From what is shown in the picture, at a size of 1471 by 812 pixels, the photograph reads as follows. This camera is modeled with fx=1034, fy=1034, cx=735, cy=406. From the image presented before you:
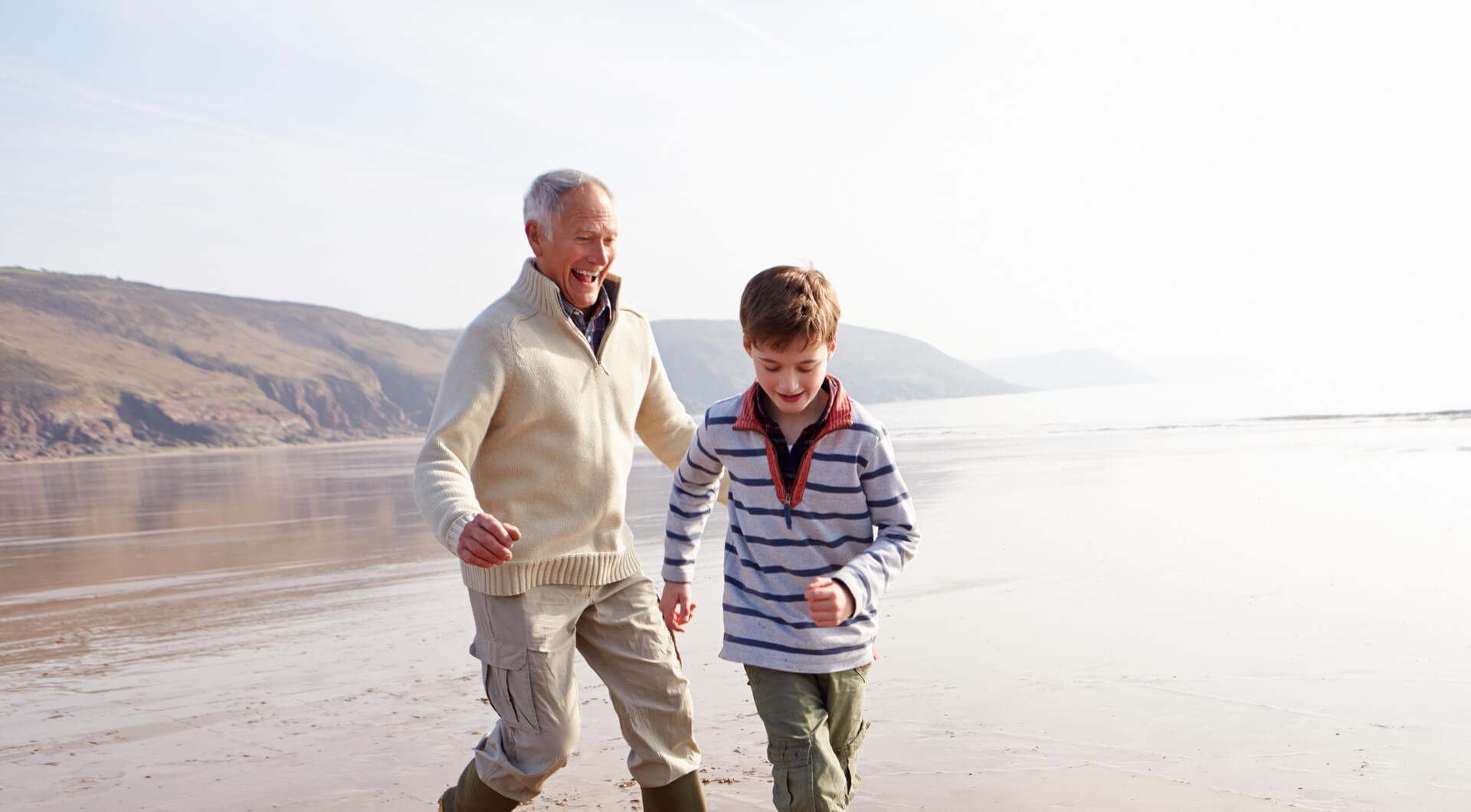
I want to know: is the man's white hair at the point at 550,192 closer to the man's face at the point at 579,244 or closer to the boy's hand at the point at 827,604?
the man's face at the point at 579,244

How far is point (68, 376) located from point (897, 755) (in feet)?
259

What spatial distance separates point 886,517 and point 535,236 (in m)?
1.31

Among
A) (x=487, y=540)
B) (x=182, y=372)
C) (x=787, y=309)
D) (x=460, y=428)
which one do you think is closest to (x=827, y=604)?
(x=787, y=309)

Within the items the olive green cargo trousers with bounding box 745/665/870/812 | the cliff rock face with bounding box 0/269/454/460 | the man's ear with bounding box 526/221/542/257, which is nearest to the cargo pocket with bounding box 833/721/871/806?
the olive green cargo trousers with bounding box 745/665/870/812

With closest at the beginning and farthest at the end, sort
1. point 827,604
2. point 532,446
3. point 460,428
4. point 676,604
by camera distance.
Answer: point 827,604 < point 460,428 < point 532,446 < point 676,604

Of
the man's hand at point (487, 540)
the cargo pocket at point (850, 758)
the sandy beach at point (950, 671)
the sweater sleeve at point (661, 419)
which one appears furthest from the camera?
the sandy beach at point (950, 671)

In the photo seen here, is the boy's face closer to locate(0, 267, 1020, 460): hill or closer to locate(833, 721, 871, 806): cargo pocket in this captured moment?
locate(833, 721, 871, 806): cargo pocket

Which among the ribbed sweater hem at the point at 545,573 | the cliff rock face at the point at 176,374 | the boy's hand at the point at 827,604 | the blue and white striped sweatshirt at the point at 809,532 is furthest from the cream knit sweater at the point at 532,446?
the cliff rock face at the point at 176,374

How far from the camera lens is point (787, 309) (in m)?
2.49

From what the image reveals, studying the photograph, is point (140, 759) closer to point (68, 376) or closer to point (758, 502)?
point (758, 502)

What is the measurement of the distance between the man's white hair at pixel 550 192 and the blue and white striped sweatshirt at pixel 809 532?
785 millimetres

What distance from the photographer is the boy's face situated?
2531mm

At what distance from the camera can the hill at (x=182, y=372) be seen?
207 ft

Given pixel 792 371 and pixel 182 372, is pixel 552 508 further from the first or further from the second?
pixel 182 372
